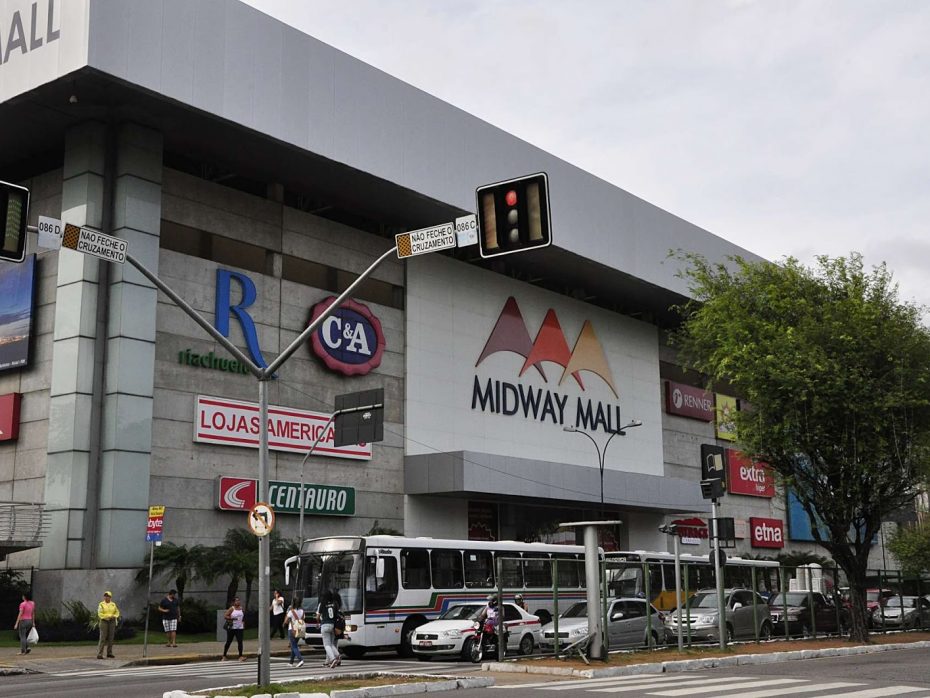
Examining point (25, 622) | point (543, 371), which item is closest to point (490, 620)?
point (25, 622)

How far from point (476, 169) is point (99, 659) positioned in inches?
1141

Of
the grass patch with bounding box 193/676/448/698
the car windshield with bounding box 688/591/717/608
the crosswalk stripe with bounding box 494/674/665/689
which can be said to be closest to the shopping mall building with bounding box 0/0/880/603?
the car windshield with bounding box 688/591/717/608

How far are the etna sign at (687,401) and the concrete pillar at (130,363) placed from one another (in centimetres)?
3783

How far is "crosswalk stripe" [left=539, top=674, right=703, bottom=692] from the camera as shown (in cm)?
1854

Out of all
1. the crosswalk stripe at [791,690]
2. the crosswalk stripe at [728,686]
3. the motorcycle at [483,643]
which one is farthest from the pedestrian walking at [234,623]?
the crosswalk stripe at [791,690]

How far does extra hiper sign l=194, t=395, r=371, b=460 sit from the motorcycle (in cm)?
1628

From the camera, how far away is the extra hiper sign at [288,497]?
41.2m

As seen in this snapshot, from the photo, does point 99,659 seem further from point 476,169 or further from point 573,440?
point 573,440

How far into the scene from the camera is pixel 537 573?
34.5 metres

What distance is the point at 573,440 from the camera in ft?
195

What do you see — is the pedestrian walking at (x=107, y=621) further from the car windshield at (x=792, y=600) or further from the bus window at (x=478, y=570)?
the car windshield at (x=792, y=600)

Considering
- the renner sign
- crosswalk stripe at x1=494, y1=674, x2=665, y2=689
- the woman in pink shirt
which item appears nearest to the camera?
crosswalk stripe at x1=494, y1=674, x2=665, y2=689

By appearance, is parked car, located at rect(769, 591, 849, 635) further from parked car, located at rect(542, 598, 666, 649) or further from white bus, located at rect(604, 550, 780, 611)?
parked car, located at rect(542, 598, 666, 649)

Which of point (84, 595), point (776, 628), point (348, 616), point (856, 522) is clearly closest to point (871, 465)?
point (856, 522)
